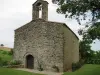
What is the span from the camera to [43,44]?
33906 millimetres

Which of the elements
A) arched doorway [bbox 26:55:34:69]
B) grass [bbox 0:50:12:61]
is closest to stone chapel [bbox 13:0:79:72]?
arched doorway [bbox 26:55:34:69]

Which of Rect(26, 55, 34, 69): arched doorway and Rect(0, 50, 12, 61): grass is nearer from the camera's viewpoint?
Rect(26, 55, 34, 69): arched doorway

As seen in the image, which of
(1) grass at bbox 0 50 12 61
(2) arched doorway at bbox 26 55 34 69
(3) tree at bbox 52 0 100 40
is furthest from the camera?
(1) grass at bbox 0 50 12 61

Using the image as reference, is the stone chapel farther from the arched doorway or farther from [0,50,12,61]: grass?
[0,50,12,61]: grass

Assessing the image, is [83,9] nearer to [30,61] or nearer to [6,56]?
[30,61]

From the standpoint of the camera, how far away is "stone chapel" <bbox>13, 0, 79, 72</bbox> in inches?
1298

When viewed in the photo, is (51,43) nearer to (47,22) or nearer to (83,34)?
(47,22)

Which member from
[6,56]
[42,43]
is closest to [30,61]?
[42,43]

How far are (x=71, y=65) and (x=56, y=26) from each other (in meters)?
7.22

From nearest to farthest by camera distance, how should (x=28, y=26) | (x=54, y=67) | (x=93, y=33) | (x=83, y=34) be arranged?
(x=93, y=33), (x=83, y=34), (x=54, y=67), (x=28, y=26)

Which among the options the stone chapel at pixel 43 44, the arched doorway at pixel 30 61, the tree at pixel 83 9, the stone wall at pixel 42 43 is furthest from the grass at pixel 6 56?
the tree at pixel 83 9

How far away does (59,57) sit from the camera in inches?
1292

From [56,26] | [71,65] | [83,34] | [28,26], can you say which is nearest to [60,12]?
[83,34]

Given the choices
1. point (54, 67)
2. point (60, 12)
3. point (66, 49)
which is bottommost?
point (54, 67)
